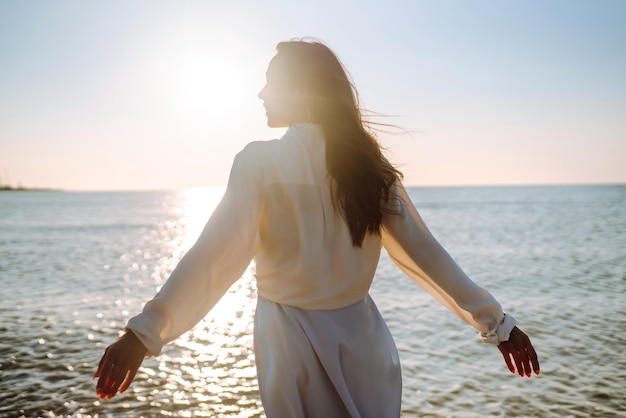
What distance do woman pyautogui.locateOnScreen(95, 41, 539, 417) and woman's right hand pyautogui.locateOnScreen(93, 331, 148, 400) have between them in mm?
95


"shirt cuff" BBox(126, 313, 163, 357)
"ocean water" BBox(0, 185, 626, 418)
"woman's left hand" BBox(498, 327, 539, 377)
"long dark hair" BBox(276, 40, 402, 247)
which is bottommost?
"ocean water" BBox(0, 185, 626, 418)

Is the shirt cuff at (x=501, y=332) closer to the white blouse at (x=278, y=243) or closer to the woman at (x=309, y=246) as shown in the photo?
the woman at (x=309, y=246)

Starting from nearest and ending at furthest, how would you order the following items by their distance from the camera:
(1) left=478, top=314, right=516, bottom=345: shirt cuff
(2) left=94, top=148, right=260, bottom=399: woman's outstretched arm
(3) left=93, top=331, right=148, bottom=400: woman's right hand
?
(3) left=93, top=331, right=148, bottom=400: woman's right hand
(2) left=94, top=148, right=260, bottom=399: woman's outstretched arm
(1) left=478, top=314, right=516, bottom=345: shirt cuff

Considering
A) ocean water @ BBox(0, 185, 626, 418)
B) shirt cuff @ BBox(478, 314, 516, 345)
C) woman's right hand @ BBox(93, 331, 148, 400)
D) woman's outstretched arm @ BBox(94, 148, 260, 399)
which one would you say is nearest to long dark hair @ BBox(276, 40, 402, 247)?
woman's outstretched arm @ BBox(94, 148, 260, 399)

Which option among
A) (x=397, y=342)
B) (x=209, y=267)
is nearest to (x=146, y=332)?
(x=209, y=267)

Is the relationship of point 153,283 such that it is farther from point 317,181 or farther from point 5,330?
point 317,181

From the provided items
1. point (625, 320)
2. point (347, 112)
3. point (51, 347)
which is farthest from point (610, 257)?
point (347, 112)

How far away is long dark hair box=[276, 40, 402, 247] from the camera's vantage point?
1708 mm

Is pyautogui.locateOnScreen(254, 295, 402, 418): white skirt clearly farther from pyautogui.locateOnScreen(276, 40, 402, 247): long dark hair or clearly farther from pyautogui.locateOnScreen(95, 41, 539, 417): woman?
pyautogui.locateOnScreen(276, 40, 402, 247): long dark hair

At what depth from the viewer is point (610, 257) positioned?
766 inches

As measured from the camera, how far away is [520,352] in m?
1.97

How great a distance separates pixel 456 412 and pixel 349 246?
16.4ft

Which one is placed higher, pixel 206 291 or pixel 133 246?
pixel 206 291

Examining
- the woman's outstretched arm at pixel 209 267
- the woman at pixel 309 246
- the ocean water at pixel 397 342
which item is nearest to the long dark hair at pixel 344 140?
the woman at pixel 309 246
